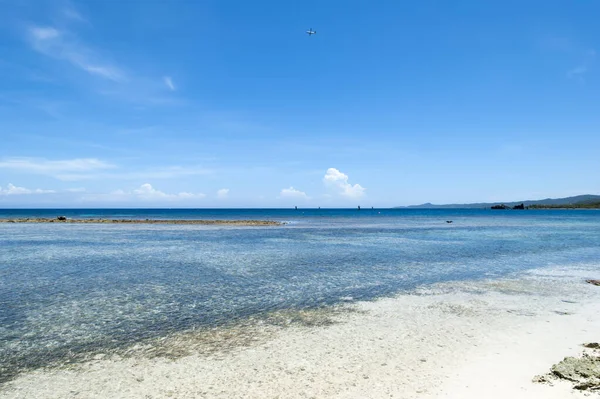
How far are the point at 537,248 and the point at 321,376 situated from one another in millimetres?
38145

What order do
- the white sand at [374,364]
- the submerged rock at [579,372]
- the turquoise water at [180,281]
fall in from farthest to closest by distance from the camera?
1. the turquoise water at [180,281]
2. the white sand at [374,364]
3. the submerged rock at [579,372]

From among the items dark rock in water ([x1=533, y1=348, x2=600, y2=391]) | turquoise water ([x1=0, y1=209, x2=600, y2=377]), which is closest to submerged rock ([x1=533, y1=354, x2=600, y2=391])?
dark rock in water ([x1=533, y1=348, x2=600, y2=391])

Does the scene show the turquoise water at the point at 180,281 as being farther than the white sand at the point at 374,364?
Yes

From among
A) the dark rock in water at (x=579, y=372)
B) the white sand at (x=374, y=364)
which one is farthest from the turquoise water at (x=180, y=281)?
the dark rock in water at (x=579, y=372)

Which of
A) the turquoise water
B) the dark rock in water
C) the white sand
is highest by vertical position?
the turquoise water

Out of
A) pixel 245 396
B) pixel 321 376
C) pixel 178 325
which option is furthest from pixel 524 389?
pixel 178 325

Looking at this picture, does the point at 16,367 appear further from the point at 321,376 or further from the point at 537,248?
the point at 537,248

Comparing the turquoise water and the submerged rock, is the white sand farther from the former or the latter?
the turquoise water

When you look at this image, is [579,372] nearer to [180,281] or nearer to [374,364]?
[374,364]

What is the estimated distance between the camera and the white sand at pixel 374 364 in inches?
360

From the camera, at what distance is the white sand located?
360 inches

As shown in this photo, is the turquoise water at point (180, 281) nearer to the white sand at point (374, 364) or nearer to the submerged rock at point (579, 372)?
the white sand at point (374, 364)

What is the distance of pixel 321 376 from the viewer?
9.95m

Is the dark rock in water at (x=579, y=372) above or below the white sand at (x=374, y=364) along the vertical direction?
above
